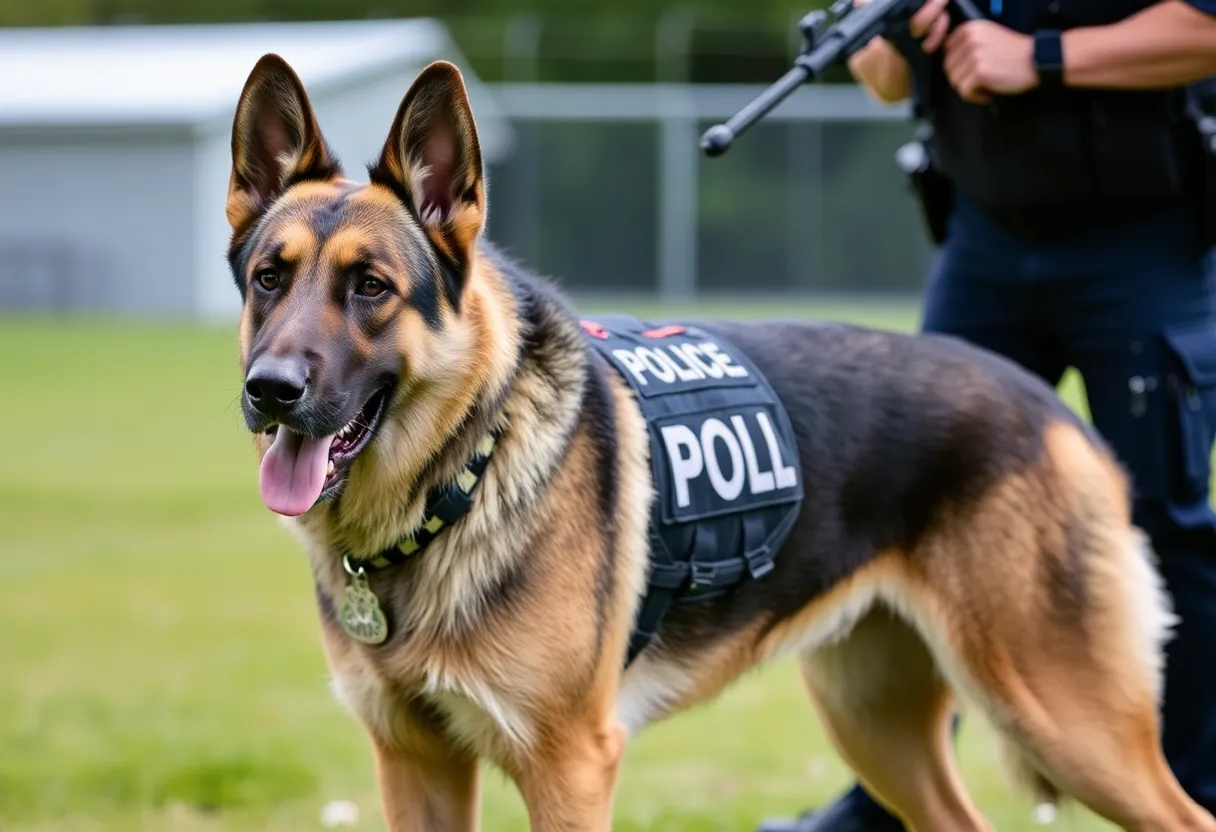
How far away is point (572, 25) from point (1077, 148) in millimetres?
35294

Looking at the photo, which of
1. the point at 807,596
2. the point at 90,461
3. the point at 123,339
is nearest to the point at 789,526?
the point at 807,596

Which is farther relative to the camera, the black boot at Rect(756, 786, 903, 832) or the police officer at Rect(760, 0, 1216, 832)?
the black boot at Rect(756, 786, 903, 832)

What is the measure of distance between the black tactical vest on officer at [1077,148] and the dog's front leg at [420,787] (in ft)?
6.86

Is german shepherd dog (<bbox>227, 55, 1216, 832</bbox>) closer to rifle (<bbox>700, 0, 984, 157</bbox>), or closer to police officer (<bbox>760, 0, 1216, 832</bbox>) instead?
police officer (<bbox>760, 0, 1216, 832</bbox>)

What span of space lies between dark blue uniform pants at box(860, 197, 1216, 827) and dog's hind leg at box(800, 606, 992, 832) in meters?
0.61

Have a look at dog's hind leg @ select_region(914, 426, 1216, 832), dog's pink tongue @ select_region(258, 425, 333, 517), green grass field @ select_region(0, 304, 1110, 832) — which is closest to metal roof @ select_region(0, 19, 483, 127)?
green grass field @ select_region(0, 304, 1110, 832)

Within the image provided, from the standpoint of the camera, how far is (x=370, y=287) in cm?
329

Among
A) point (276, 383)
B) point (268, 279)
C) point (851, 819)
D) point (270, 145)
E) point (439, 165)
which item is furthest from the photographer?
point (851, 819)

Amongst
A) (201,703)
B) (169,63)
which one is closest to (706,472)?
(201,703)

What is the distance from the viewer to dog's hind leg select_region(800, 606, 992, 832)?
426 cm

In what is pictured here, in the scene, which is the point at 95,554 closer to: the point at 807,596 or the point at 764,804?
the point at 764,804

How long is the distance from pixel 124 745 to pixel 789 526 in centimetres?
275

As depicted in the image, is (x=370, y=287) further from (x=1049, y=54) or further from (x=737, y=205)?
(x=737, y=205)

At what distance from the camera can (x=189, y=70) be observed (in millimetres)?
31312
